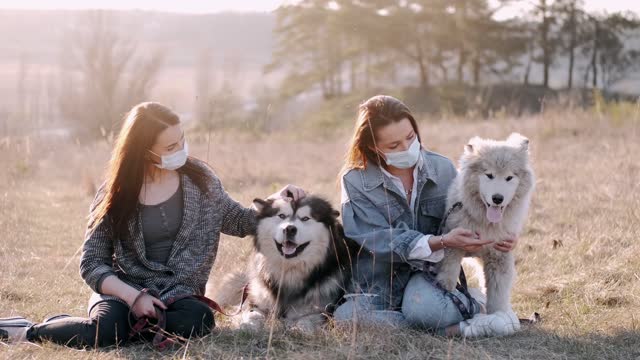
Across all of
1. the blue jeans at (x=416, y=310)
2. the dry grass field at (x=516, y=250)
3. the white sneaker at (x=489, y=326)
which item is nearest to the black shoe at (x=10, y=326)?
the dry grass field at (x=516, y=250)

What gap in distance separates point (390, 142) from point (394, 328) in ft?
3.32

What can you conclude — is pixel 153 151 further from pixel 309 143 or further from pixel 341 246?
pixel 309 143

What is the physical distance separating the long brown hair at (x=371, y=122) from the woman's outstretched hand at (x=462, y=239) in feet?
2.04

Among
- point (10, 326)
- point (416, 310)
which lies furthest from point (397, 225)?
point (10, 326)

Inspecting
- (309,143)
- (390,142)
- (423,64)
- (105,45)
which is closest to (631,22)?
(423,64)

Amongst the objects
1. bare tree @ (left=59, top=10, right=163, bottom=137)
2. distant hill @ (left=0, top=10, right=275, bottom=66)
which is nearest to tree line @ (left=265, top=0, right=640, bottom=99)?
bare tree @ (left=59, top=10, right=163, bottom=137)

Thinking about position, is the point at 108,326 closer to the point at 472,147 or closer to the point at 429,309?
the point at 429,309

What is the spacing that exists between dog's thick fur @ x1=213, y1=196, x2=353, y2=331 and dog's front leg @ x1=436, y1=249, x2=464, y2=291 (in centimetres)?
54

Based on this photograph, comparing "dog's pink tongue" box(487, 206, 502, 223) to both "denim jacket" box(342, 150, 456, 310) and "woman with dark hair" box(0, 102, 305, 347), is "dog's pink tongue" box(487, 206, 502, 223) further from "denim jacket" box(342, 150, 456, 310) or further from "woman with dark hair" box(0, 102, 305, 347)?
"woman with dark hair" box(0, 102, 305, 347)

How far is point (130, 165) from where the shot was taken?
13.0ft

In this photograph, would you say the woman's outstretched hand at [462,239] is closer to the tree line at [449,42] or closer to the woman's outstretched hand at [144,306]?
the woman's outstretched hand at [144,306]

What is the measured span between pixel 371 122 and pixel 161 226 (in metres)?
1.31

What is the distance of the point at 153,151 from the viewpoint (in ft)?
13.1

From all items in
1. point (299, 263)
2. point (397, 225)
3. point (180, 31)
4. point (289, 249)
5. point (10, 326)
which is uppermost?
point (180, 31)
